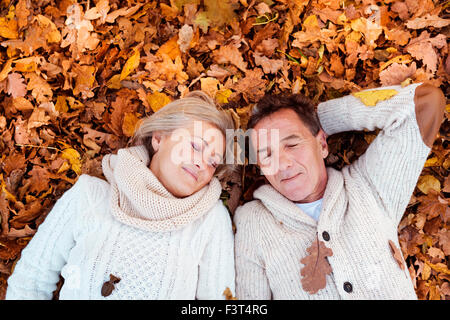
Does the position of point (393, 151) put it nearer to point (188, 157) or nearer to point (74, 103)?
point (188, 157)

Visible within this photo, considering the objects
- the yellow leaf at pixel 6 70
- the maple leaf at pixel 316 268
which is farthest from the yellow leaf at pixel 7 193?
the maple leaf at pixel 316 268

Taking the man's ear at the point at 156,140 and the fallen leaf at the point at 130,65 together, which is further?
the fallen leaf at the point at 130,65

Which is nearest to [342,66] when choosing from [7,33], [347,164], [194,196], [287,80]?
[287,80]

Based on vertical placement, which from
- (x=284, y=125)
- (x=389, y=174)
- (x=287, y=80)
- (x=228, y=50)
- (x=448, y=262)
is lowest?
(x=448, y=262)

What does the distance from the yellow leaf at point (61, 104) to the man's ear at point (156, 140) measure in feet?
3.00

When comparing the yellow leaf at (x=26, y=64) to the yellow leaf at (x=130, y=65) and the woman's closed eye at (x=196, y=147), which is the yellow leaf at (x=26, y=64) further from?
the woman's closed eye at (x=196, y=147)

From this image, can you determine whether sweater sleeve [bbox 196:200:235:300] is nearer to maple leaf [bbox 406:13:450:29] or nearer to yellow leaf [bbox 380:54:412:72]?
yellow leaf [bbox 380:54:412:72]

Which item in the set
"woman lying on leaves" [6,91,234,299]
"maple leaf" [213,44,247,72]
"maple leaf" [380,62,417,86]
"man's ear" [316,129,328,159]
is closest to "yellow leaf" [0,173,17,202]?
"woman lying on leaves" [6,91,234,299]

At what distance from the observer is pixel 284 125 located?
2725 mm

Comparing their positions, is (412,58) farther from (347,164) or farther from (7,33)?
(7,33)

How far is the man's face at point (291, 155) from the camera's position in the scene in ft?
8.51

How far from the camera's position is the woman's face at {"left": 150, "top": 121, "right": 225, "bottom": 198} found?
2592 mm

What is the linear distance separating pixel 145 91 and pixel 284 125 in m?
1.30

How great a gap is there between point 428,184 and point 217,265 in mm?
1834
